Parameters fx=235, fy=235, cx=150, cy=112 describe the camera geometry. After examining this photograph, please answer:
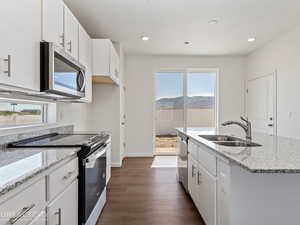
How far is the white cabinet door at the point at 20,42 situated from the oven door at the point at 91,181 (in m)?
0.79

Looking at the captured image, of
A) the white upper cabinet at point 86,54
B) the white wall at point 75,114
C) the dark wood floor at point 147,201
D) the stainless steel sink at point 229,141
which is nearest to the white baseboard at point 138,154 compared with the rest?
the dark wood floor at point 147,201

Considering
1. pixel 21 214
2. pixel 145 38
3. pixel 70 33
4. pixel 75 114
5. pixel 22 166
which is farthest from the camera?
pixel 145 38

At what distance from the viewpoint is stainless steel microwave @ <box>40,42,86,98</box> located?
1878 millimetres

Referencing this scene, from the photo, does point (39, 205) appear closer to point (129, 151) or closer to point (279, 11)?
point (279, 11)

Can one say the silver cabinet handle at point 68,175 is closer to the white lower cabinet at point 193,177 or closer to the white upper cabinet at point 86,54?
the white lower cabinet at point 193,177

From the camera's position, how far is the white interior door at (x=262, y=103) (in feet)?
16.7

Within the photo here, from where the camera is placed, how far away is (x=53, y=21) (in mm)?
2098

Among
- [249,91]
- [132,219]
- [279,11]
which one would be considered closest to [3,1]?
[132,219]

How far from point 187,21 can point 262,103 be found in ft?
9.34

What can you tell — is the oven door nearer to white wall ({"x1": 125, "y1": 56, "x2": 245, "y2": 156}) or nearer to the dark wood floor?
the dark wood floor

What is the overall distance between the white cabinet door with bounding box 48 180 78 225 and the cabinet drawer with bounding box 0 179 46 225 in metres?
0.15

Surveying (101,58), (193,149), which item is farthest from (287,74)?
(101,58)

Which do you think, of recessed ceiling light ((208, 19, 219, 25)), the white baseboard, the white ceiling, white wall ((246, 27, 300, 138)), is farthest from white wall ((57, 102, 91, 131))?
white wall ((246, 27, 300, 138))

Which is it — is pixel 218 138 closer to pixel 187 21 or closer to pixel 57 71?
pixel 57 71
